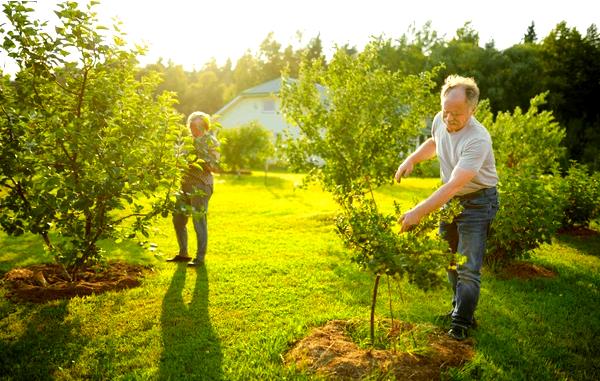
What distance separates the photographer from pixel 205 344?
404 centimetres

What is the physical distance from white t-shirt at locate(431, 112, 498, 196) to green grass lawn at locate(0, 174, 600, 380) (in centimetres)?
59

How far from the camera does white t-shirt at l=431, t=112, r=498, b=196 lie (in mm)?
3545

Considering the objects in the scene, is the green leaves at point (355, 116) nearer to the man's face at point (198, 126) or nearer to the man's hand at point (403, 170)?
the man's face at point (198, 126)

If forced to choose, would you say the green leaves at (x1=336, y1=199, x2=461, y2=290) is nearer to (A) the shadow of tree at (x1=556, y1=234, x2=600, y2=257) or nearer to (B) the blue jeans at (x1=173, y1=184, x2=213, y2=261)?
(B) the blue jeans at (x1=173, y1=184, x2=213, y2=261)

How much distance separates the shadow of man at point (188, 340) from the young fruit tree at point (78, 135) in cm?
102

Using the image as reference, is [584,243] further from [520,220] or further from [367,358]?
[367,358]

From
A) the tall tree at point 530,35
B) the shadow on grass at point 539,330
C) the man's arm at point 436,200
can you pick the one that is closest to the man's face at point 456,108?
the man's arm at point 436,200

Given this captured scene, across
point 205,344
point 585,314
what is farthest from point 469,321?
point 205,344

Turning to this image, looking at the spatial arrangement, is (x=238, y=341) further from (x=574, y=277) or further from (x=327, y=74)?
(x=327, y=74)

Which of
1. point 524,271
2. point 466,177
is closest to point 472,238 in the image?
point 466,177

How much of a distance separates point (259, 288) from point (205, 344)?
170 centimetres

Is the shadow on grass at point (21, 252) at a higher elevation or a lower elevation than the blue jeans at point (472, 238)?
lower

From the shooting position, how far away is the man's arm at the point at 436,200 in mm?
3100

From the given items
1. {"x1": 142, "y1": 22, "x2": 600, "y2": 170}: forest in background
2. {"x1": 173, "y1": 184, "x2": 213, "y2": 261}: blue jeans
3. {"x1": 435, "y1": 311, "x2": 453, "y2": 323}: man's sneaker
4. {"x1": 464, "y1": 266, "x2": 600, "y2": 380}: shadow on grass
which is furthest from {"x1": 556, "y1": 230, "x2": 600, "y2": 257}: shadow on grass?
{"x1": 142, "y1": 22, "x2": 600, "y2": 170}: forest in background
